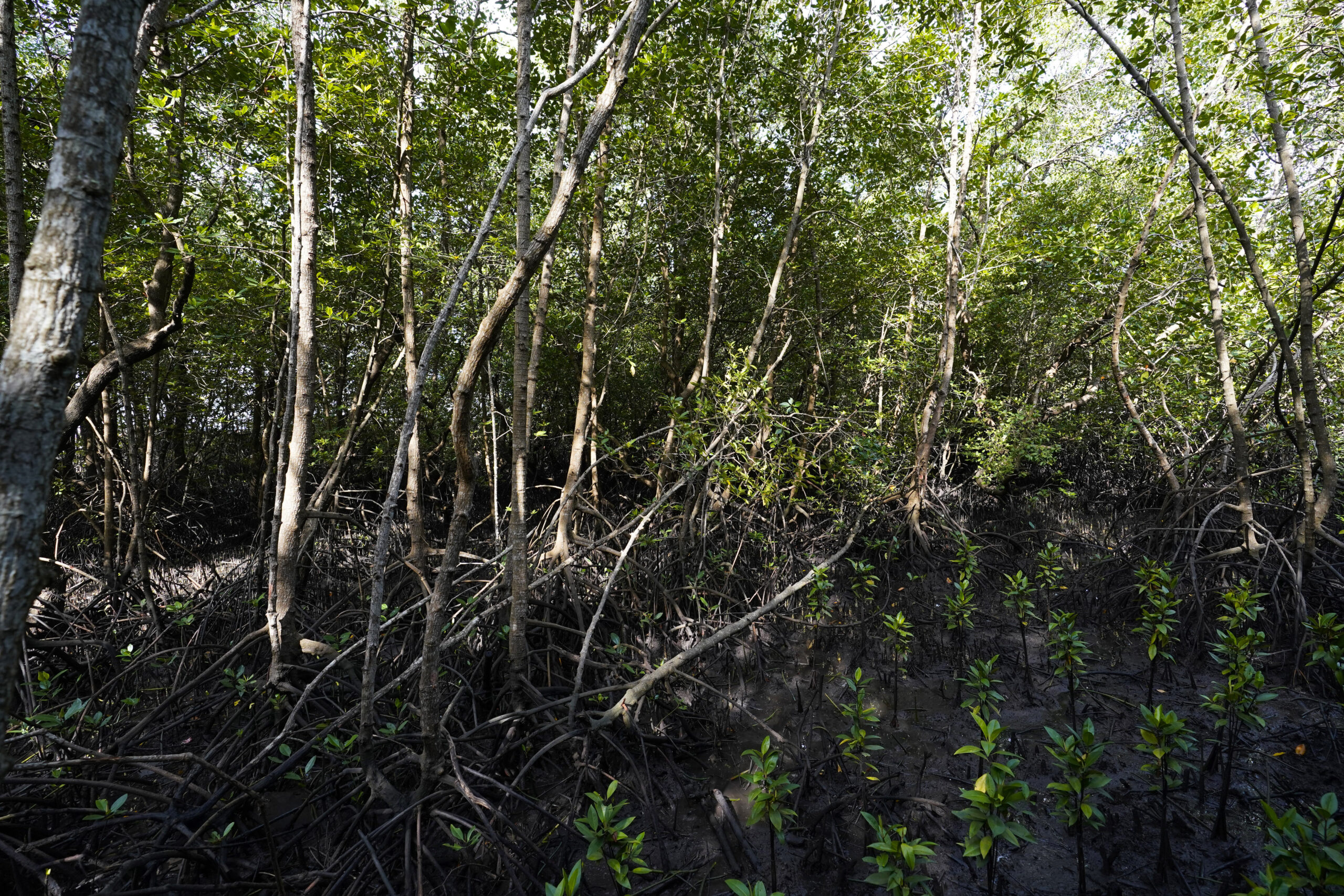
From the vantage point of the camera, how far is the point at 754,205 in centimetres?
798

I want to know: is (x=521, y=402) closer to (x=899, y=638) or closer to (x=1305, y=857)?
(x=1305, y=857)

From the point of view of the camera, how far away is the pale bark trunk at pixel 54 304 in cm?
84

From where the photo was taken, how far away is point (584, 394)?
4.80m

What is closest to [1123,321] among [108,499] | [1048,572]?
[1048,572]

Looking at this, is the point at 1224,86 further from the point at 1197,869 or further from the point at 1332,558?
the point at 1197,869

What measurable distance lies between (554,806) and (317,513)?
210 centimetres

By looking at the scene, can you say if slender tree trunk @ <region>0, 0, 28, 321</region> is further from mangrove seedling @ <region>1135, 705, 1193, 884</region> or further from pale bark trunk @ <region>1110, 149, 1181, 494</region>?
pale bark trunk @ <region>1110, 149, 1181, 494</region>

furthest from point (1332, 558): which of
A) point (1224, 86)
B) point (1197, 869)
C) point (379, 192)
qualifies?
point (379, 192)

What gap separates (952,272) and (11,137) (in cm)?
668

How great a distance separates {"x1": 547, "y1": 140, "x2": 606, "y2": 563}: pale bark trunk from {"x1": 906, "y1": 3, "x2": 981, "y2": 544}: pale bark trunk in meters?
3.55

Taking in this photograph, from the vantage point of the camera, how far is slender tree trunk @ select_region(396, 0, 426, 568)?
13.2ft

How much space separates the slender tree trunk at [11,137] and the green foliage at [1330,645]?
246 inches

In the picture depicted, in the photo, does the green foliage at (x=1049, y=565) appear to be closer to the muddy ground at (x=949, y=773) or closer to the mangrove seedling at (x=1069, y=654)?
the muddy ground at (x=949, y=773)

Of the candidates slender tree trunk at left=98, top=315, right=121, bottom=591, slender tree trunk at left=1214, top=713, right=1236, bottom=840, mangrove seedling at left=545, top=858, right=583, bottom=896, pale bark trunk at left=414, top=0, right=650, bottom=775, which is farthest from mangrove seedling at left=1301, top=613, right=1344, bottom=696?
slender tree trunk at left=98, top=315, right=121, bottom=591
